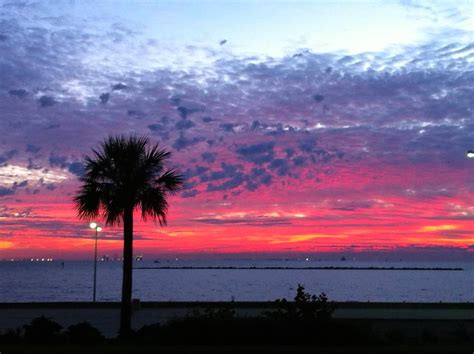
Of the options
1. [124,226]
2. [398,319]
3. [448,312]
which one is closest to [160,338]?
[124,226]

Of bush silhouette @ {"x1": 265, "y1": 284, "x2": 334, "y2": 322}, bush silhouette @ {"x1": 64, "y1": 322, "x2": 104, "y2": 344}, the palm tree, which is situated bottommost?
bush silhouette @ {"x1": 64, "y1": 322, "x2": 104, "y2": 344}

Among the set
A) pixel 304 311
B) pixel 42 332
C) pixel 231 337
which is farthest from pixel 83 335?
pixel 304 311

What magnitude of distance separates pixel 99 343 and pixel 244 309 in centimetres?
1963

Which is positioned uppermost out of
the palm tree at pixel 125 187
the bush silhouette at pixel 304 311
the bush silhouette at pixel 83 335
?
the palm tree at pixel 125 187

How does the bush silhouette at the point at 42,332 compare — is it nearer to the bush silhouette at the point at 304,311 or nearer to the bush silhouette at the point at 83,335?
the bush silhouette at the point at 83,335

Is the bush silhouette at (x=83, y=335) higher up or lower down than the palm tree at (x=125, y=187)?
lower down

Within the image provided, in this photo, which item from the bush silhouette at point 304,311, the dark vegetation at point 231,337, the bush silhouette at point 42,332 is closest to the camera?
the dark vegetation at point 231,337

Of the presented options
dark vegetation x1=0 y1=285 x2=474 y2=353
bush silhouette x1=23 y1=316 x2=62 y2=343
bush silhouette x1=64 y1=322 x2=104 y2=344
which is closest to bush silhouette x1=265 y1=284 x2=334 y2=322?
dark vegetation x1=0 y1=285 x2=474 y2=353

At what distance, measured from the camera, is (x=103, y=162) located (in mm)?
25219

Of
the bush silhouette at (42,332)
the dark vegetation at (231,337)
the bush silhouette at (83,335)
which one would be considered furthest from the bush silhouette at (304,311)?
the bush silhouette at (42,332)

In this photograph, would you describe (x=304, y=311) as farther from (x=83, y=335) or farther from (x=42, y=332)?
(x=42, y=332)

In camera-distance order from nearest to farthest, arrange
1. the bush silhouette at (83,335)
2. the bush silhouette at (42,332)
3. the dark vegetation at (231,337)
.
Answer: the dark vegetation at (231,337), the bush silhouette at (83,335), the bush silhouette at (42,332)

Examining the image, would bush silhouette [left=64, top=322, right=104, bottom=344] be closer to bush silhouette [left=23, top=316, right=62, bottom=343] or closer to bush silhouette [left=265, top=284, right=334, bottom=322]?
bush silhouette [left=23, top=316, right=62, bottom=343]

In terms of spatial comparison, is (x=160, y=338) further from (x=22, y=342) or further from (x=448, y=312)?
(x=448, y=312)
